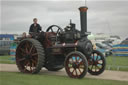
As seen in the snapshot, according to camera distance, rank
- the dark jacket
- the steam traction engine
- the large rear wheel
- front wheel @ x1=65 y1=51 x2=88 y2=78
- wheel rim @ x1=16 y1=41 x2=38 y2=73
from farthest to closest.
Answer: the dark jacket → wheel rim @ x1=16 y1=41 x2=38 y2=73 → the large rear wheel → the steam traction engine → front wheel @ x1=65 y1=51 x2=88 y2=78

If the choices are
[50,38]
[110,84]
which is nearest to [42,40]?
[50,38]

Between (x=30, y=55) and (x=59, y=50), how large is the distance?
1172mm

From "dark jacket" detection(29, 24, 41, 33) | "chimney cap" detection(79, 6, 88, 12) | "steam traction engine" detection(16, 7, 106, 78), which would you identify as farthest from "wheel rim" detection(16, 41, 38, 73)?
"chimney cap" detection(79, 6, 88, 12)

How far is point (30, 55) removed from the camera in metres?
7.95

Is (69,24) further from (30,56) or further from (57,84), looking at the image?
(57,84)

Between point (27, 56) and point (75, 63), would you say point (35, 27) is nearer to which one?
point (27, 56)

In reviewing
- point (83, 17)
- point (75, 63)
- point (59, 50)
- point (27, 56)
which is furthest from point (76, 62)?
point (27, 56)

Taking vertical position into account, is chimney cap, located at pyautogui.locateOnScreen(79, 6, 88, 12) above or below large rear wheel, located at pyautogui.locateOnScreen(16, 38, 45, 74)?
above

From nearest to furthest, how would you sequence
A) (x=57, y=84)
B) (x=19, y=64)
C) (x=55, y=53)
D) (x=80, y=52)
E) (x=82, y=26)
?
(x=57, y=84), (x=80, y=52), (x=82, y=26), (x=55, y=53), (x=19, y=64)

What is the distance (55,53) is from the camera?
7.79 m

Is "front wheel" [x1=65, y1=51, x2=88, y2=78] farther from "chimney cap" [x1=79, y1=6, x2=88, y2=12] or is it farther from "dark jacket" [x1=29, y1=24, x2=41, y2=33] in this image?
"dark jacket" [x1=29, y1=24, x2=41, y2=33]

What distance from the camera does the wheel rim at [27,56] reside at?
25.9ft

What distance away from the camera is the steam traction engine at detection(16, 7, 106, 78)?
7.14 metres

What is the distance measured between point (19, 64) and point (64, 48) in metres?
2.05
